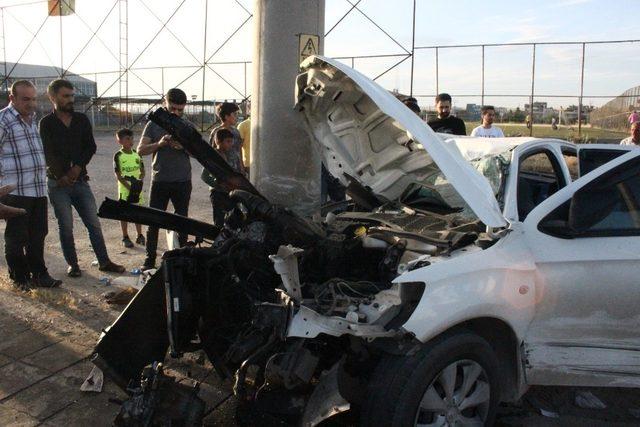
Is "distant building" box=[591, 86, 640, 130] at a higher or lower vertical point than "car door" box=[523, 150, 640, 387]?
higher

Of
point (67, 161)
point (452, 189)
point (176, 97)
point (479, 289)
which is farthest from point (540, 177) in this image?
point (67, 161)

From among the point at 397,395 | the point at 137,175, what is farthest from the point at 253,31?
the point at 397,395

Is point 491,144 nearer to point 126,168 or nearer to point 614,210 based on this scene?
point 614,210

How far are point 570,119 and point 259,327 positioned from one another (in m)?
15.6

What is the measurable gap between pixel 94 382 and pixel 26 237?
7.35 ft

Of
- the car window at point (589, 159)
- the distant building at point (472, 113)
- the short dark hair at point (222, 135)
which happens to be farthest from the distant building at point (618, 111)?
the short dark hair at point (222, 135)

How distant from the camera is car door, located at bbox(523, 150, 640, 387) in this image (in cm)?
287

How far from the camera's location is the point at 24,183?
16.2 ft

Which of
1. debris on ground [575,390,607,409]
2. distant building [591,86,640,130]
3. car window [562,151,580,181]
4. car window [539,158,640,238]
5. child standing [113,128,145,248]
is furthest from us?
distant building [591,86,640,130]

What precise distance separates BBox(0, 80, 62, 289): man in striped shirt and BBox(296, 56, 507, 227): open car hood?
269 centimetres

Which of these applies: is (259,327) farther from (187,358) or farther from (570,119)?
(570,119)

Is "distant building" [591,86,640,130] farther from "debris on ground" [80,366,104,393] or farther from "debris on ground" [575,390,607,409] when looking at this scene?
"debris on ground" [80,366,104,393]

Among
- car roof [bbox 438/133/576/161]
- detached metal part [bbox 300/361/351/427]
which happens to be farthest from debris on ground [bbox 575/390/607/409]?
detached metal part [bbox 300/361/351/427]

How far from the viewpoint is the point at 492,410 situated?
280 centimetres
